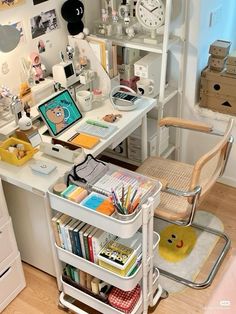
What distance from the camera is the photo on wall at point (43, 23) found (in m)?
2.36

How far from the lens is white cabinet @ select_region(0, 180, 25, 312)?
1.99 meters

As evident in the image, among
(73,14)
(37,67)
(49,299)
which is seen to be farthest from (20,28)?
(49,299)

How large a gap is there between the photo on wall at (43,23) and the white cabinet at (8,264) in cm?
100

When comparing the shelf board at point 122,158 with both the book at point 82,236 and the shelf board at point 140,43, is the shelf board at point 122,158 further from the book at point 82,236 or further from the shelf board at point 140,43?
the book at point 82,236

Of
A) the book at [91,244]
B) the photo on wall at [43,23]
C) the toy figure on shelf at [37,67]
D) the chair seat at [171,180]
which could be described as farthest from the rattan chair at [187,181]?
the photo on wall at [43,23]

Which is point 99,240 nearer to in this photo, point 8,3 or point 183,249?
point 183,249

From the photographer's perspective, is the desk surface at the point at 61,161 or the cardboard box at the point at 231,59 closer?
the desk surface at the point at 61,161

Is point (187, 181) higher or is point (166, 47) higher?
point (166, 47)

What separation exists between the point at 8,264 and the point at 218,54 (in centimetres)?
170

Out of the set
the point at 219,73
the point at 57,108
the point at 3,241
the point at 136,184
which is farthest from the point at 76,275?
the point at 219,73

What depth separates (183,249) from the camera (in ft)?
7.83

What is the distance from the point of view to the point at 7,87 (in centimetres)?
231

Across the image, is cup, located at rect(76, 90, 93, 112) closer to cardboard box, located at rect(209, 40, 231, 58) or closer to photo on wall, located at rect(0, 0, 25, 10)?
photo on wall, located at rect(0, 0, 25, 10)

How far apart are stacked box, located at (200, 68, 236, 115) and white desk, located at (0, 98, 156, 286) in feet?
1.45
